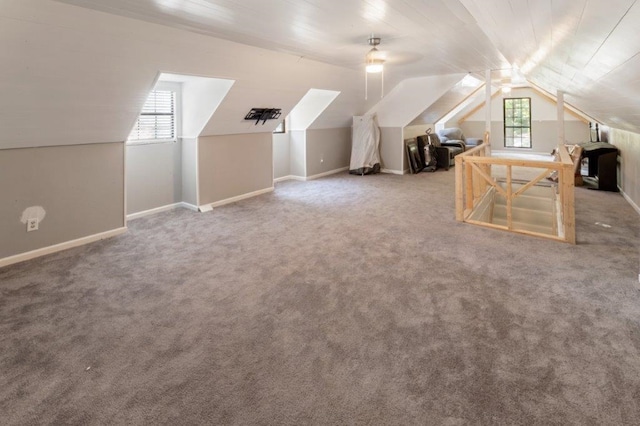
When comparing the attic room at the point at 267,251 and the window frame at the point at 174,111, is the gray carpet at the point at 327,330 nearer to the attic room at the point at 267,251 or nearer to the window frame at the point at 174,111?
the attic room at the point at 267,251

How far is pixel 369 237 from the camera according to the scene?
4.06 meters

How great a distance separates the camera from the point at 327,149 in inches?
323

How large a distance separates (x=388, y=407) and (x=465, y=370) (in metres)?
0.51

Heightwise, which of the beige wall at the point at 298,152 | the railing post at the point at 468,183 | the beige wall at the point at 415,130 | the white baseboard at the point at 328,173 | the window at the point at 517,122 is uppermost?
the window at the point at 517,122

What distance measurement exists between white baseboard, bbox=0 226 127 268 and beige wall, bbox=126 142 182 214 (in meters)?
0.77

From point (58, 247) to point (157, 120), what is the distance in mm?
2230

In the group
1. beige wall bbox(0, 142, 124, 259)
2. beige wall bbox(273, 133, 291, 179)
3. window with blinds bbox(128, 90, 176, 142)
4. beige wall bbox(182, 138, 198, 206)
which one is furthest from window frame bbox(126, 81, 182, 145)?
beige wall bbox(273, 133, 291, 179)

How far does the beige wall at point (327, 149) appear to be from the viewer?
25.4ft

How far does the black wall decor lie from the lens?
557 centimetres

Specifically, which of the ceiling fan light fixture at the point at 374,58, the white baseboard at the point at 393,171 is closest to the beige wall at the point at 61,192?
the ceiling fan light fixture at the point at 374,58

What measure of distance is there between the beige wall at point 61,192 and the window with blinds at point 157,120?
2.76ft

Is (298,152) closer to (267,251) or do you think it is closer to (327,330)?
(267,251)

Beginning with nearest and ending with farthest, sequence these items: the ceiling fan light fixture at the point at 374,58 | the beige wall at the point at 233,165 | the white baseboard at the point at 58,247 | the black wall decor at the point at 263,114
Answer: the white baseboard at the point at 58,247
the ceiling fan light fixture at the point at 374,58
the beige wall at the point at 233,165
the black wall decor at the point at 263,114

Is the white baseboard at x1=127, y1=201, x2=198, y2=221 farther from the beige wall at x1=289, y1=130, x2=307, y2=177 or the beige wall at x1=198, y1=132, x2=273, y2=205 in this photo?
the beige wall at x1=289, y1=130, x2=307, y2=177
